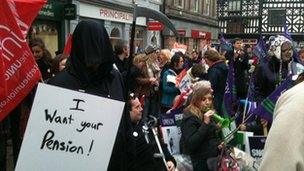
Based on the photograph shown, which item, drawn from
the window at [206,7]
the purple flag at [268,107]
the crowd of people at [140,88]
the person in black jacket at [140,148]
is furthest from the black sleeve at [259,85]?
the window at [206,7]

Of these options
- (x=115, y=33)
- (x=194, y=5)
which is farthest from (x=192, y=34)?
(x=115, y=33)

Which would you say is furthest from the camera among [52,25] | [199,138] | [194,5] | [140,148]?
[194,5]

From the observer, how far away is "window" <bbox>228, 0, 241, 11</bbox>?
65812 mm

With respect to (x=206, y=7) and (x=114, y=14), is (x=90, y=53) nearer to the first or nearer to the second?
(x=114, y=14)

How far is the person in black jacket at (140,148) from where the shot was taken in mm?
3362

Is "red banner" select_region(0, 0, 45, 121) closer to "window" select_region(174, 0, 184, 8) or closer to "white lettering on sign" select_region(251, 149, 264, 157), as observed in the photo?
"white lettering on sign" select_region(251, 149, 264, 157)

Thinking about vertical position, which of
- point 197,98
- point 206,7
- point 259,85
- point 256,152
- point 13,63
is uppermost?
point 206,7

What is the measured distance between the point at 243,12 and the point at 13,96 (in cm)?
6458

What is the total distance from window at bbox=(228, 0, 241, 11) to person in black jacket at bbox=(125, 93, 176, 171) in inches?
2494

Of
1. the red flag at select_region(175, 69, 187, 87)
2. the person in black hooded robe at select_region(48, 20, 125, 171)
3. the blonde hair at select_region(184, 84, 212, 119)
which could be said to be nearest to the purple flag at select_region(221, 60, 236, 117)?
the red flag at select_region(175, 69, 187, 87)

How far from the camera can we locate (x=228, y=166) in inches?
181

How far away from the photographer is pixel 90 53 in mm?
3041

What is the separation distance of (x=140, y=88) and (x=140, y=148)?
3.15 ft

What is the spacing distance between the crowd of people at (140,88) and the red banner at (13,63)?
184 mm
